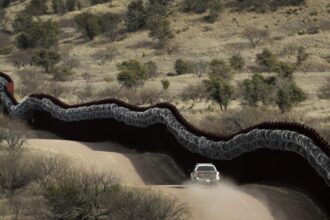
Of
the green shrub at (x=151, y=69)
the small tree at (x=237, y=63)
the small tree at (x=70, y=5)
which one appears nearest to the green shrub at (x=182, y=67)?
the green shrub at (x=151, y=69)

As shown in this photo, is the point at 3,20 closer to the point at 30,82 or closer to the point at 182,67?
the point at 30,82

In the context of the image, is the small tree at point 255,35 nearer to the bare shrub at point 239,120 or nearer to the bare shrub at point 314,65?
the bare shrub at point 314,65

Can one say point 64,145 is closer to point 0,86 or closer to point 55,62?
point 0,86

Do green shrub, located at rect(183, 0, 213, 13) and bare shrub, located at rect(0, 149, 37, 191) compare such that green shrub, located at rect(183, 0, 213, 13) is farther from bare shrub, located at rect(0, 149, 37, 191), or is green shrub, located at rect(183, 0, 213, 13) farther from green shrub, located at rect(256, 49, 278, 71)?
bare shrub, located at rect(0, 149, 37, 191)

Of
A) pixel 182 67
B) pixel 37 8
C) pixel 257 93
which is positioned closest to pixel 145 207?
pixel 257 93

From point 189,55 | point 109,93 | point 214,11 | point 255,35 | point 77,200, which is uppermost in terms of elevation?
point 77,200
